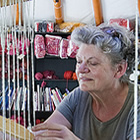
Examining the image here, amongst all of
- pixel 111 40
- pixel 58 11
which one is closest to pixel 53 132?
pixel 111 40

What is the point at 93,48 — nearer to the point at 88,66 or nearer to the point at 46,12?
the point at 88,66

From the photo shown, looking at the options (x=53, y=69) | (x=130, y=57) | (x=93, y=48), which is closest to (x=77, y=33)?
(x=93, y=48)

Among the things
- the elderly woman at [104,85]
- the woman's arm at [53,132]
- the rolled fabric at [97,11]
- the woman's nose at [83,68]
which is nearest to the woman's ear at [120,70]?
the elderly woman at [104,85]

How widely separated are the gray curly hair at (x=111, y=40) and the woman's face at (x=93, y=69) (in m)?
0.02

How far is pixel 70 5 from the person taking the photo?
7.73 ft

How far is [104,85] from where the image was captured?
88cm

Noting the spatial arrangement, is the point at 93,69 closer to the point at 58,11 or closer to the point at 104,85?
the point at 104,85

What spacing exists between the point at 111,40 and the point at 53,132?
422 mm

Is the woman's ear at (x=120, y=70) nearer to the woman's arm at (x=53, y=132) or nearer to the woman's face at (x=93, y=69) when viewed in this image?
the woman's face at (x=93, y=69)

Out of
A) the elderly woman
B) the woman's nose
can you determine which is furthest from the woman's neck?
the woman's nose

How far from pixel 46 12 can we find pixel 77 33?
60.7 inches

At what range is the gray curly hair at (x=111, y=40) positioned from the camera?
2.85ft

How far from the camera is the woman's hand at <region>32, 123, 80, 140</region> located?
0.56 meters

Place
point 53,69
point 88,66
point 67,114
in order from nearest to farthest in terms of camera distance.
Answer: point 88,66 < point 67,114 < point 53,69
